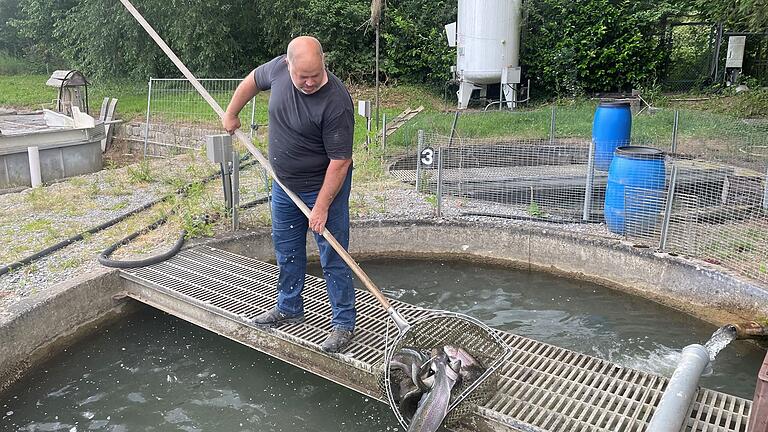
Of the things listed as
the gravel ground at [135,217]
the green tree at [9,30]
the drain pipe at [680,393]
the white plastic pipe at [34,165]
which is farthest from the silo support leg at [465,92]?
the green tree at [9,30]

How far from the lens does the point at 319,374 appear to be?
13.3 feet

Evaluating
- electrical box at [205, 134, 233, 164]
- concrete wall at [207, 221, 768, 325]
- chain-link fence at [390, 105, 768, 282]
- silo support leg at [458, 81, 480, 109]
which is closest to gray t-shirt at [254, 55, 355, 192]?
electrical box at [205, 134, 233, 164]

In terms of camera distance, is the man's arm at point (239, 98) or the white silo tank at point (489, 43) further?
the white silo tank at point (489, 43)

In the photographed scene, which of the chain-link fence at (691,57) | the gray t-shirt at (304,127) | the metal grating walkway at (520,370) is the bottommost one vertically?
the metal grating walkway at (520,370)

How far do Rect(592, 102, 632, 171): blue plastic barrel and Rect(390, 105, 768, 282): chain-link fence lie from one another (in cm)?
4

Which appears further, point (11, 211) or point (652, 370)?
point (11, 211)

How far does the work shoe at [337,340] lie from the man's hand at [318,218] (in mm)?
781

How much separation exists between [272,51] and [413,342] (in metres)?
15.3

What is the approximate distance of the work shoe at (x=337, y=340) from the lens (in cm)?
389

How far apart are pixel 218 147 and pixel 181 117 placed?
21.8 ft

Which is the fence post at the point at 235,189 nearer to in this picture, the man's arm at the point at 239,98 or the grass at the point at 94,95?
the man's arm at the point at 239,98

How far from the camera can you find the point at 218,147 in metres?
5.57

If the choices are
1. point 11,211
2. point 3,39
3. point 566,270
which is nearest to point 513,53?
point 566,270

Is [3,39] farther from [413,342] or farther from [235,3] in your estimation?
[413,342]
